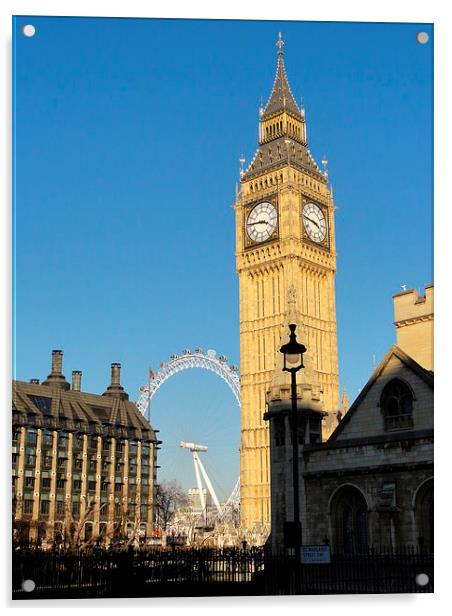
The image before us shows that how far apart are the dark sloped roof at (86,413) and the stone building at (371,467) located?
1540 inches

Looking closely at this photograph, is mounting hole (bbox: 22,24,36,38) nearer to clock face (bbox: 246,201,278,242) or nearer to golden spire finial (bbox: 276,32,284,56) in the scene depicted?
golden spire finial (bbox: 276,32,284,56)

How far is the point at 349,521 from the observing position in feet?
65.8

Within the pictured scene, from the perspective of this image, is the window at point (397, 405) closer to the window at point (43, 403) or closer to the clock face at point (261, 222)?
the clock face at point (261, 222)

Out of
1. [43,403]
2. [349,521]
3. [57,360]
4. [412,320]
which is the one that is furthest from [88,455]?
[349,521]

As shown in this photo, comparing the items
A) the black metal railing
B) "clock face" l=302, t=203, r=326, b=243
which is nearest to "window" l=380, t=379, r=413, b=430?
the black metal railing

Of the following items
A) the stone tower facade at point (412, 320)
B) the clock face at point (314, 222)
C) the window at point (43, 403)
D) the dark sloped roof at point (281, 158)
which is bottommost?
the window at point (43, 403)

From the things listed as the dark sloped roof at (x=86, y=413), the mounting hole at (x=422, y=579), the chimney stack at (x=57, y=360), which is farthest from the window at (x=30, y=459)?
the mounting hole at (x=422, y=579)

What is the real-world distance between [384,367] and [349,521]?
11.9ft

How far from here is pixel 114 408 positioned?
76438mm

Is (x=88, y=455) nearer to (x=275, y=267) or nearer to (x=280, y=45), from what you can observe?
(x=275, y=267)

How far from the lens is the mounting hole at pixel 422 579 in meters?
15.8

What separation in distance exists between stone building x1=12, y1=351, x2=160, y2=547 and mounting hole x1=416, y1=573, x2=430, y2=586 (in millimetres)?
39691

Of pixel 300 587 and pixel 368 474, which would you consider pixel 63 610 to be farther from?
pixel 368 474

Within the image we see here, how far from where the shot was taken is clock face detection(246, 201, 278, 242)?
6053 cm
